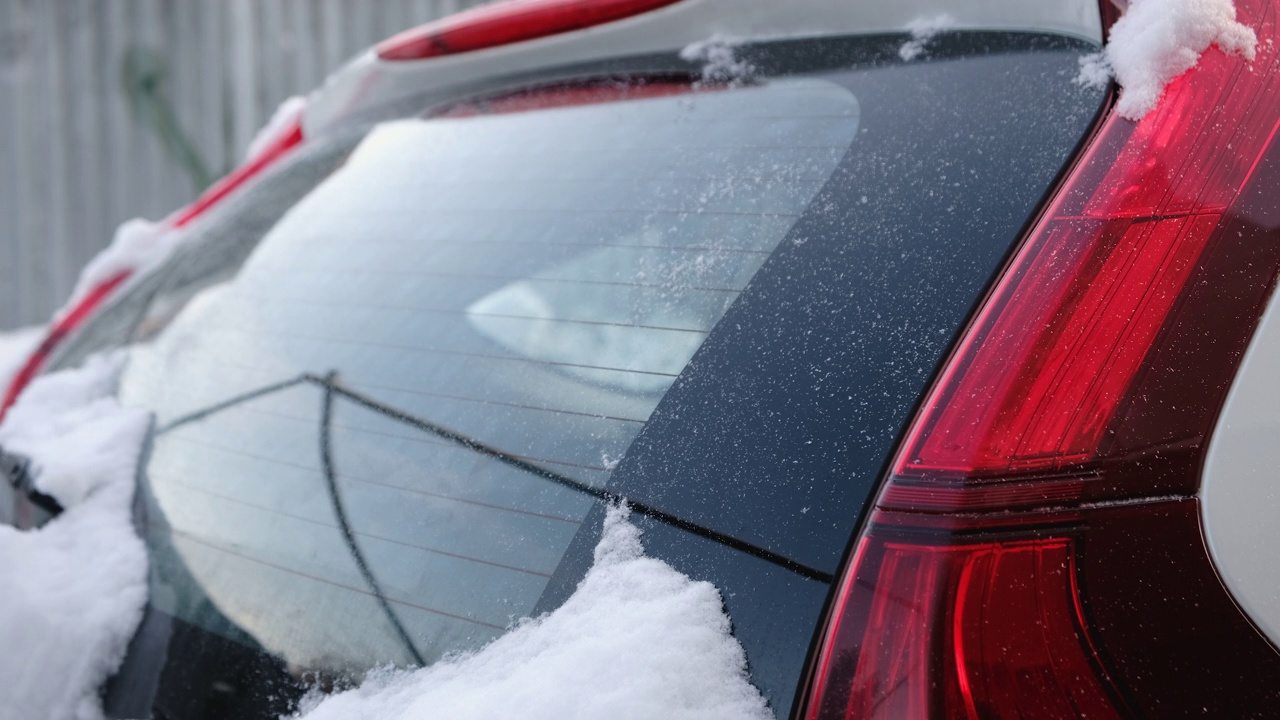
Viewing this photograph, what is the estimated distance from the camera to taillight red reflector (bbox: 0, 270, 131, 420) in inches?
71.9

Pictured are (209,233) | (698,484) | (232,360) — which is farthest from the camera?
(209,233)

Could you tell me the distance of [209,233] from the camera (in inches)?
71.8

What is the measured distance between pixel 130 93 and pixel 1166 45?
715cm

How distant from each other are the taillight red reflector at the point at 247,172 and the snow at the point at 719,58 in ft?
3.75

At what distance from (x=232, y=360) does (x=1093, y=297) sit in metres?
1.07

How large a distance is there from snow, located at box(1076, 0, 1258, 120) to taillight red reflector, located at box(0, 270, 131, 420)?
170 centimetres

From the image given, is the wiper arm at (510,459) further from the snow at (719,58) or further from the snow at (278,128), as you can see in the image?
the snow at (278,128)

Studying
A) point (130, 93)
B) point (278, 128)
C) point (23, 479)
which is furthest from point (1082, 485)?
point (130, 93)

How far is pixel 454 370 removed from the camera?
115 centimetres

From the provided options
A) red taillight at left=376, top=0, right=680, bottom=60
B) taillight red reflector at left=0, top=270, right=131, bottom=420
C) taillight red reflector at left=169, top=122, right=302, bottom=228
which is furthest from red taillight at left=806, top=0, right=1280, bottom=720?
taillight red reflector at left=169, top=122, right=302, bottom=228

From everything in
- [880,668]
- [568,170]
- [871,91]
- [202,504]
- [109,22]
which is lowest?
[109,22]

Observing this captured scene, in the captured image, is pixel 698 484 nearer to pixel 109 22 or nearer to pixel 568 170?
pixel 568 170

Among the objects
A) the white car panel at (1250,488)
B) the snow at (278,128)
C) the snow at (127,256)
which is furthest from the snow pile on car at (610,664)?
the snow at (278,128)

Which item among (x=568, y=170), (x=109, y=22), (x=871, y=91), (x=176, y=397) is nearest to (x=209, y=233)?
(x=176, y=397)
